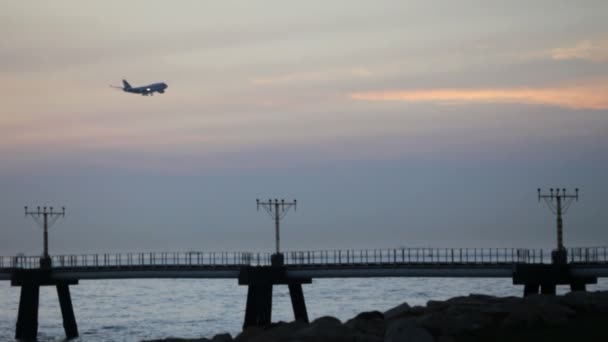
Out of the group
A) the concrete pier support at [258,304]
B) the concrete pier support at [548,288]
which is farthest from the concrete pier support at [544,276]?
the concrete pier support at [258,304]

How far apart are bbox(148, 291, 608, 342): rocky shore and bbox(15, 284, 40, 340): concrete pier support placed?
56.6 meters

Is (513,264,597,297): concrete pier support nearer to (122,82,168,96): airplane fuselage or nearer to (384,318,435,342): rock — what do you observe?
(384,318,435,342): rock

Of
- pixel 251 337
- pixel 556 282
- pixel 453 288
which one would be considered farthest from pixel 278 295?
pixel 251 337

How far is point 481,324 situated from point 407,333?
518 cm

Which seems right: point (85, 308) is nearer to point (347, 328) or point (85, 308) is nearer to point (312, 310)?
point (312, 310)

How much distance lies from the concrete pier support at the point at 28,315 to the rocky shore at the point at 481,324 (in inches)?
2229

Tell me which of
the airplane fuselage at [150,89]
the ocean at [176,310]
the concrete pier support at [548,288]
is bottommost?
the ocean at [176,310]

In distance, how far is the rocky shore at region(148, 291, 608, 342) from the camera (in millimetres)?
43594

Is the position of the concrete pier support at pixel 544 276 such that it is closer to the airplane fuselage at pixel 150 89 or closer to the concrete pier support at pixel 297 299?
the concrete pier support at pixel 297 299

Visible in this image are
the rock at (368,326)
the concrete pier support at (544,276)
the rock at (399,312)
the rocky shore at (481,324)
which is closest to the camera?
the rocky shore at (481,324)

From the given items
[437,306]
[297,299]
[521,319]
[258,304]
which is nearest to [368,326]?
[437,306]

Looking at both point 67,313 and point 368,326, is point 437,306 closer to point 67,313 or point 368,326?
point 368,326

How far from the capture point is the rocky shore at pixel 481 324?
43.6m

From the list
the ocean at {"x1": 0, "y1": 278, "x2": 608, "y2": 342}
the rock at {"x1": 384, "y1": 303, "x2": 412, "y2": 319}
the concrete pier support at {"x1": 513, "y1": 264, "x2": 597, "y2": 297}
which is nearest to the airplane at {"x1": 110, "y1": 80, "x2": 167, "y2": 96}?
the ocean at {"x1": 0, "y1": 278, "x2": 608, "y2": 342}
